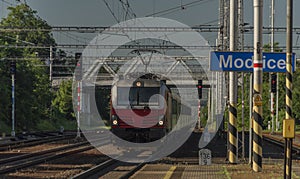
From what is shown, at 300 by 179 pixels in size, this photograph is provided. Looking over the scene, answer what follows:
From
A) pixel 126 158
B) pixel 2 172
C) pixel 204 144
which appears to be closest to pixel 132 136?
pixel 126 158

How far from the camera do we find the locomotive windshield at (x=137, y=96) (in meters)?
25.1

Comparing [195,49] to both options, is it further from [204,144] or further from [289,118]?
[289,118]

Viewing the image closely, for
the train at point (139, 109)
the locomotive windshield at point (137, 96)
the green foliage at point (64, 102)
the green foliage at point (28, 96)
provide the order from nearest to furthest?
1. the train at point (139, 109)
2. the locomotive windshield at point (137, 96)
3. the green foliage at point (28, 96)
4. the green foliage at point (64, 102)

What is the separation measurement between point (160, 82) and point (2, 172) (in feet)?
29.8

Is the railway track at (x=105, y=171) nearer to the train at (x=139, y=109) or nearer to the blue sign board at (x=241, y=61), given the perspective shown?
the train at (x=139, y=109)

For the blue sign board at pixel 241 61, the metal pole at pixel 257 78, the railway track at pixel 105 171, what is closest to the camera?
the metal pole at pixel 257 78

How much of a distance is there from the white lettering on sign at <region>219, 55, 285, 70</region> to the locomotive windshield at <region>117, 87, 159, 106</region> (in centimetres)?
719

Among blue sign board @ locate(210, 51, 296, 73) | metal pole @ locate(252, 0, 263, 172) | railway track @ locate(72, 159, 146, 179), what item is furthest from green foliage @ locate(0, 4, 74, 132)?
metal pole @ locate(252, 0, 263, 172)

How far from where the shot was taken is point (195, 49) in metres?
59.9

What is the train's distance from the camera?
24406 mm

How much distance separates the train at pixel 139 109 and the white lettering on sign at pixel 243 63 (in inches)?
270

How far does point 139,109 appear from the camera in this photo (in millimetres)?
24797

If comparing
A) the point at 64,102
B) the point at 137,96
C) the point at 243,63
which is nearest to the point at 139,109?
the point at 137,96

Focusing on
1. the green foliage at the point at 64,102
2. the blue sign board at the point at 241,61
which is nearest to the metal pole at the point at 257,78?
the blue sign board at the point at 241,61
